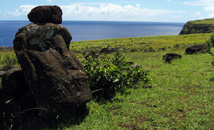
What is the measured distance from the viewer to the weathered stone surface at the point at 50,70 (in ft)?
24.2

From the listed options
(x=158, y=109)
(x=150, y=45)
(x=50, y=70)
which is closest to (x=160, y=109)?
(x=158, y=109)

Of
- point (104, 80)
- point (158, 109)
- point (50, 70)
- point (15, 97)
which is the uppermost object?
point (50, 70)

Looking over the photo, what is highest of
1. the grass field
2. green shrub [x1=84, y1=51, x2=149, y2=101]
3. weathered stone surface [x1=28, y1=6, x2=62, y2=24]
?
weathered stone surface [x1=28, y1=6, x2=62, y2=24]

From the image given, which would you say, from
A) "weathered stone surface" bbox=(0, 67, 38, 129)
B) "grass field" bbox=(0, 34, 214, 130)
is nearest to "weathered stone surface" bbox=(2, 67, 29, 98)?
"weathered stone surface" bbox=(0, 67, 38, 129)

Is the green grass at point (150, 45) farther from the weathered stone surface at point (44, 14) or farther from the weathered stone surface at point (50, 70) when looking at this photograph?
the weathered stone surface at point (50, 70)

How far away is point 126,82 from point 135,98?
166 cm

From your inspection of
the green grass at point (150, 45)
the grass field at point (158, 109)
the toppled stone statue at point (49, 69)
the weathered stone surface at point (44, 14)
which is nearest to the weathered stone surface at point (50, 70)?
the toppled stone statue at point (49, 69)

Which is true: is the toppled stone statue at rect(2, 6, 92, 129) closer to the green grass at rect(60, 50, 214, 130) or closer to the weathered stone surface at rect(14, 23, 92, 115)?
the weathered stone surface at rect(14, 23, 92, 115)

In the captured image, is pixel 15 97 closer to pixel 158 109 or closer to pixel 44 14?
pixel 44 14

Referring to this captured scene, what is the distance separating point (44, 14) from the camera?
348 inches

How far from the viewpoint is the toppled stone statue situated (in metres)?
7.40

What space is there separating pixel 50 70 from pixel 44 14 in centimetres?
281

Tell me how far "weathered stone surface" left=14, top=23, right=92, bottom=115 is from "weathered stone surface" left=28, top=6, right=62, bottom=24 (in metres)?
0.46

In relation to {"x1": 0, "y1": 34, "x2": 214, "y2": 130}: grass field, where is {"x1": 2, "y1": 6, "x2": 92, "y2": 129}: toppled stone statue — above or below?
above
